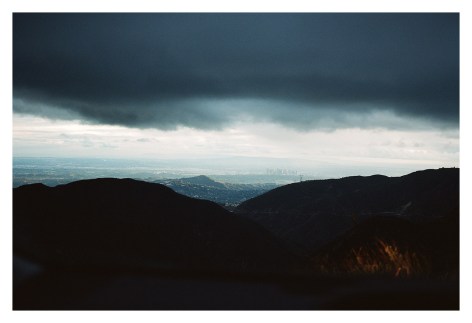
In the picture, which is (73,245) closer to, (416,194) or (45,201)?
(45,201)

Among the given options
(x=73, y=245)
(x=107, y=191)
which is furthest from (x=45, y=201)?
(x=107, y=191)

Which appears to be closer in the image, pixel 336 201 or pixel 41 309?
pixel 41 309

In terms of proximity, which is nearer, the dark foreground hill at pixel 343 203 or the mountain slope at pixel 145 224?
the mountain slope at pixel 145 224

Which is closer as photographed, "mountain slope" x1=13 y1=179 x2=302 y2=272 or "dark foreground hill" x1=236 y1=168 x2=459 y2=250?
"mountain slope" x1=13 y1=179 x2=302 y2=272

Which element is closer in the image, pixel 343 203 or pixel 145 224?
pixel 145 224
